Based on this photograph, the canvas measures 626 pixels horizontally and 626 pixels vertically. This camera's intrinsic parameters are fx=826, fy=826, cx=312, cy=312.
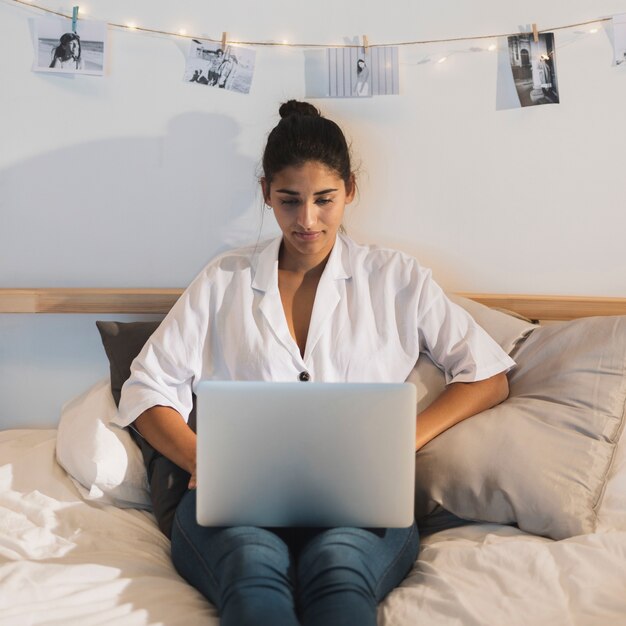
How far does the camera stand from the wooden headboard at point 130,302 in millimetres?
1806

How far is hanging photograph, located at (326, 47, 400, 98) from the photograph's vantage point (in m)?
1.84

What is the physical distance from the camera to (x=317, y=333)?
1.53 m

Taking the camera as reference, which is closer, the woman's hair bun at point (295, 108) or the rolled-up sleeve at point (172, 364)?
the rolled-up sleeve at point (172, 364)

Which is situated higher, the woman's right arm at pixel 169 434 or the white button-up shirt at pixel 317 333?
the white button-up shirt at pixel 317 333

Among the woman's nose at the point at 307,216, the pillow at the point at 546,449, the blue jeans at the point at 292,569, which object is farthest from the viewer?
the woman's nose at the point at 307,216

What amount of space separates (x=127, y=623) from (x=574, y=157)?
1.36 metres

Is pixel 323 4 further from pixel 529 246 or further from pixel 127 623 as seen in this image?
pixel 127 623

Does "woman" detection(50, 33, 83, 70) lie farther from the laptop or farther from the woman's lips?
the laptop

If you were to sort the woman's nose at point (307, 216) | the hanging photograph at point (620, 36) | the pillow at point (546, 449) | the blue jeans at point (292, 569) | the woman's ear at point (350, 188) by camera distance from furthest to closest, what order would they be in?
the hanging photograph at point (620, 36), the woman's ear at point (350, 188), the woman's nose at point (307, 216), the pillow at point (546, 449), the blue jeans at point (292, 569)

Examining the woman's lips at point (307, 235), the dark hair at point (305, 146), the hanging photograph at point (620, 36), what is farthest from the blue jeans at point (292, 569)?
the hanging photograph at point (620, 36)

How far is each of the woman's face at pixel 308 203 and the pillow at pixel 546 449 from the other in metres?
0.44

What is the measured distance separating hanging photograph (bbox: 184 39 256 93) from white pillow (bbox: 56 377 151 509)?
776mm

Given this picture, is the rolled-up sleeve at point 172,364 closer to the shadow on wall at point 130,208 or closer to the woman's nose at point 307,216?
the woman's nose at point 307,216

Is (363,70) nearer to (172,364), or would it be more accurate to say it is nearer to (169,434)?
(172,364)
